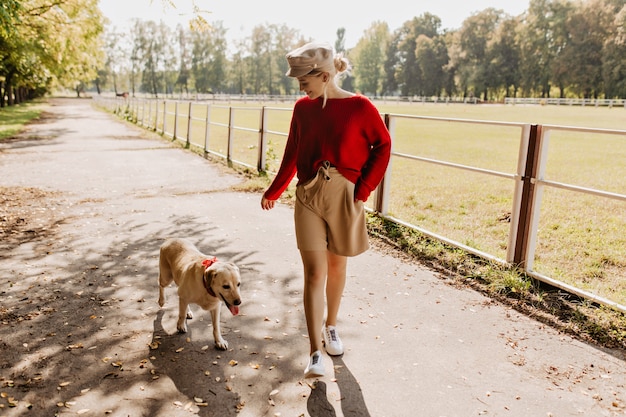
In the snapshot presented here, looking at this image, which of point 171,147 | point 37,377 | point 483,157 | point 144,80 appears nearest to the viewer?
point 37,377

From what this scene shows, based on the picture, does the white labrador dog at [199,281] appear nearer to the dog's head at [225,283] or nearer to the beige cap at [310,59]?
the dog's head at [225,283]

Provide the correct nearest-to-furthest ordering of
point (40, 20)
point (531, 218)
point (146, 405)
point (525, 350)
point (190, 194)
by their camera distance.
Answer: point (146, 405) < point (525, 350) < point (531, 218) < point (190, 194) < point (40, 20)

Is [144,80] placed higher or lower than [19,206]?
higher

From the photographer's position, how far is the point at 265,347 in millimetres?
3812

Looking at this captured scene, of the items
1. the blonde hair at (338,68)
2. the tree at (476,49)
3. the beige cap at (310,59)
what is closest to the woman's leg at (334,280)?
the blonde hair at (338,68)

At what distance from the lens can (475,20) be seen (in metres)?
93.4

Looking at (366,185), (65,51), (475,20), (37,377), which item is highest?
(475,20)

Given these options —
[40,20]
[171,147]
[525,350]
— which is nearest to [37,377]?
[525,350]

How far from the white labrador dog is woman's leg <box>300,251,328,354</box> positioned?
1.43ft

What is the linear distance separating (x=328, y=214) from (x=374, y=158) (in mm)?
441

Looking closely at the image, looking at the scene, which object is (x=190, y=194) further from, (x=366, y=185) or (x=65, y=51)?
(x=65, y=51)

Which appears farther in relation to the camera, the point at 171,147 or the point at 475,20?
the point at 475,20

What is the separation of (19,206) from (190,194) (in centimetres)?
260

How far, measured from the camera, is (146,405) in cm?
307
